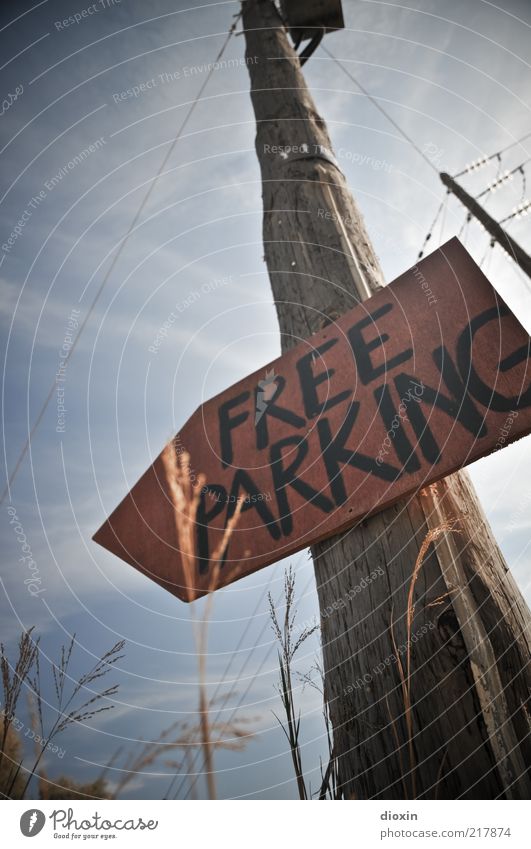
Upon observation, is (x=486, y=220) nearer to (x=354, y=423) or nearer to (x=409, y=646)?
(x=354, y=423)

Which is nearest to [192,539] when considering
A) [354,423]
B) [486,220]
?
[354,423]

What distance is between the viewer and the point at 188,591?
1.27 m

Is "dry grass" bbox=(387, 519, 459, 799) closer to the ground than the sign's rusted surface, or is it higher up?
closer to the ground

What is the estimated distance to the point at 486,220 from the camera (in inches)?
217

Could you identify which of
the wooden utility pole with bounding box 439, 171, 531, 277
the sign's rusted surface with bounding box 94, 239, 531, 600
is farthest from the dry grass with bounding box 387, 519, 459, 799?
the wooden utility pole with bounding box 439, 171, 531, 277

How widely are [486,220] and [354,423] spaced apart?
596 cm

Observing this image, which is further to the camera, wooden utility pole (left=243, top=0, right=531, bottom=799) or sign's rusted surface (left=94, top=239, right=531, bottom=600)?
sign's rusted surface (left=94, top=239, right=531, bottom=600)

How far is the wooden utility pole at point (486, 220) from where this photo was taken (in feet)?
17.2

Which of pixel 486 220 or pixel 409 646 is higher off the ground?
pixel 486 220

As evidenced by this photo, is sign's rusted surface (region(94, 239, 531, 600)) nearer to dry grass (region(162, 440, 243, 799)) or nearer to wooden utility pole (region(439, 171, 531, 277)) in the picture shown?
dry grass (region(162, 440, 243, 799))

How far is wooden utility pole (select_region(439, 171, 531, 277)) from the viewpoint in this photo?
5.26m

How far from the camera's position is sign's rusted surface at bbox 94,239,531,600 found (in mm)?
1056

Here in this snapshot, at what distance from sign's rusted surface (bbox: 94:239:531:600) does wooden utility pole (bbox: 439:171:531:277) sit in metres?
4.84

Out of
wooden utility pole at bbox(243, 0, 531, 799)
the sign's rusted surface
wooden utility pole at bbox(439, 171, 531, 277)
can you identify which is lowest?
wooden utility pole at bbox(243, 0, 531, 799)
